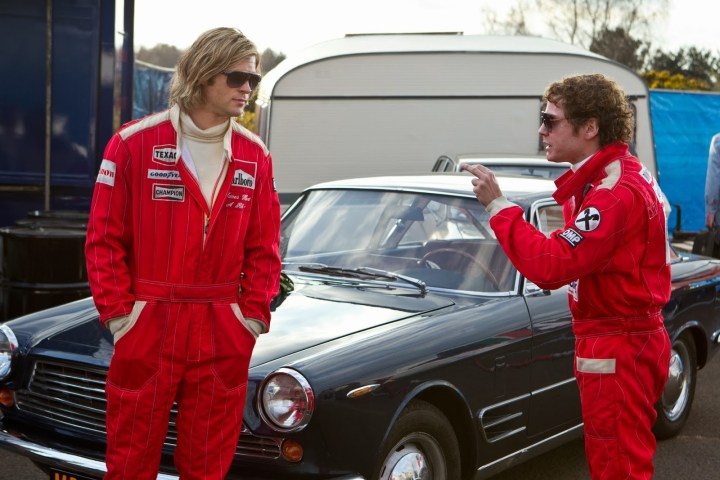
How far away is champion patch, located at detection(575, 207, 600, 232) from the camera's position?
9.96ft

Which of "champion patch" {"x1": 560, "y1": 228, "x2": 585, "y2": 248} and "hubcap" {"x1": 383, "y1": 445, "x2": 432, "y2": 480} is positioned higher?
"champion patch" {"x1": 560, "y1": 228, "x2": 585, "y2": 248}

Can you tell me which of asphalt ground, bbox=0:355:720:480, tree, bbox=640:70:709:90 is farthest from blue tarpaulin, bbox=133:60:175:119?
tree, bbox=640:70:709:90

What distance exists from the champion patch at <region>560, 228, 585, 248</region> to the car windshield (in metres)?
1.63

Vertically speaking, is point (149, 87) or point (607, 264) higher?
point (607, 264)

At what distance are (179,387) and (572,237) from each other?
124 centimetres

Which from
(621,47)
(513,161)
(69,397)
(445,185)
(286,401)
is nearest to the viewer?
(286,401)

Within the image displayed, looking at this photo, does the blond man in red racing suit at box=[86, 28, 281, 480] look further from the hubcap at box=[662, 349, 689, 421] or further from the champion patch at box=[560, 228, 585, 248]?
the hubcap at box=[662, 349, 689, 421]

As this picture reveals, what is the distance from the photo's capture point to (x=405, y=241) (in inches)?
197

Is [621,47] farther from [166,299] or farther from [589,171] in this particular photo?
[166,299]

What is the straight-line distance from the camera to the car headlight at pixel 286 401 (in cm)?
352

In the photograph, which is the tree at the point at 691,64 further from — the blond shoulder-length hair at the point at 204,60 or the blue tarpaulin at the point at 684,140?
the blond shoulder-length hair at the point at 204,60

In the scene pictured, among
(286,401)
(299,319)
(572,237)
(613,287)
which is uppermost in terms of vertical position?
(572,237)

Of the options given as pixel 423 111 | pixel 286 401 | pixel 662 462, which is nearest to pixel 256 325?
pixel 286 401

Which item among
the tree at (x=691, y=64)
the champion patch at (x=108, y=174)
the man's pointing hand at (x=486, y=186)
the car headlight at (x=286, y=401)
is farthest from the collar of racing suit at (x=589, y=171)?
the tree at (x=691, y=64)
